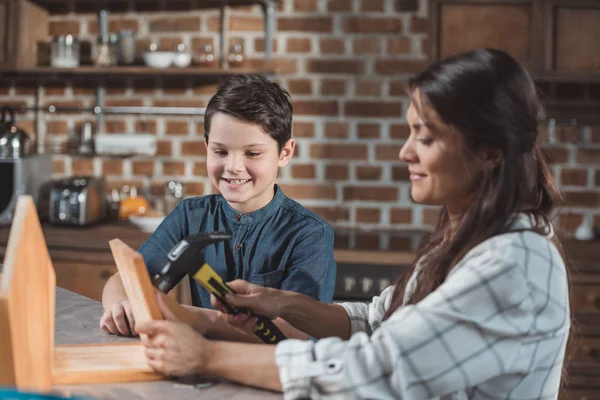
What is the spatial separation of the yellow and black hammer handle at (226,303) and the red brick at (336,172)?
2427 millimetres

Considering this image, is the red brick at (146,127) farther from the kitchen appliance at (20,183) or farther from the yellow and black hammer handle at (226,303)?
the yellow and black hammer handle at (226,303)

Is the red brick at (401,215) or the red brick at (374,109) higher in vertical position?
the red brick at (374,109)

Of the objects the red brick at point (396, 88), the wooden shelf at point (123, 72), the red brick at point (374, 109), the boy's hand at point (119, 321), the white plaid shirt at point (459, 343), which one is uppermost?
the wooden shelf at point (123, 72)

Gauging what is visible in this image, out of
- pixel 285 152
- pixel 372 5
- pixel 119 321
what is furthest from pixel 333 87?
pixel 119 321

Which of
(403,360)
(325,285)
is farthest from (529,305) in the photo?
(325,285)

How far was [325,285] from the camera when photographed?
1.78 m

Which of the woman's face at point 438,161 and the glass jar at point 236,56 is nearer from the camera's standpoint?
the woman's face at point 438,161

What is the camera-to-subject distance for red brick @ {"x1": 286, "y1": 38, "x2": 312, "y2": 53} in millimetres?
3869

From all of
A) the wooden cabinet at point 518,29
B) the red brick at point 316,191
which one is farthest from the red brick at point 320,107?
the wooden cabinet at point 518,29

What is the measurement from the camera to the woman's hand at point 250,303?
4.50ft

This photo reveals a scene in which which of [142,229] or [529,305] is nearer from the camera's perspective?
[529,305]

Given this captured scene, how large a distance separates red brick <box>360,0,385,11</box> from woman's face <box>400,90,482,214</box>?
103 inches

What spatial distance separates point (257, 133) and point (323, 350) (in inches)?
30.3

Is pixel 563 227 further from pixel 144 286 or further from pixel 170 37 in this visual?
pixel 144 286
